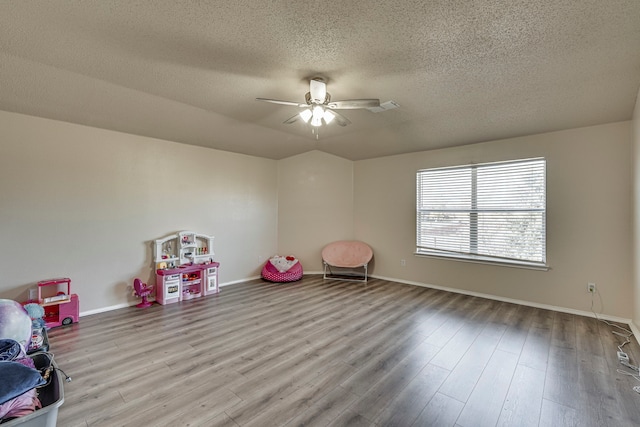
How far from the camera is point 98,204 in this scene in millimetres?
3895

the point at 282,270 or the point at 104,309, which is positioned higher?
the point at 282,270

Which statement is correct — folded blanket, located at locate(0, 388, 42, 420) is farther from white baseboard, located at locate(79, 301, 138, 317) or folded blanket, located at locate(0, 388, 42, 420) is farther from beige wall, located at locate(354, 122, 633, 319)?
beige wall, located at locate(354, 122, 633, 319)

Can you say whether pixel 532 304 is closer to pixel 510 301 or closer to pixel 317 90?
pixel 510 301

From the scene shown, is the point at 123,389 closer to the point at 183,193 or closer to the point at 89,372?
the point at 89,372

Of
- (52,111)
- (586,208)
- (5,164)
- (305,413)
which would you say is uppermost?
(52,111)

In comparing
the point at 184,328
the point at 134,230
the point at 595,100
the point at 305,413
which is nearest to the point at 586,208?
the point at 595,100

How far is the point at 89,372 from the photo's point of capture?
2.42 meters

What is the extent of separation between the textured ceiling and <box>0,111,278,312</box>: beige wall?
37 centimetres

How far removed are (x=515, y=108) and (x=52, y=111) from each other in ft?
18.3

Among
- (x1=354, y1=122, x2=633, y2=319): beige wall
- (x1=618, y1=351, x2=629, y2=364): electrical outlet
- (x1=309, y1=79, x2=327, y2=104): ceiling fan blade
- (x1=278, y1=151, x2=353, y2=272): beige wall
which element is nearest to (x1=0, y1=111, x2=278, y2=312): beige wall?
(x1=278, y1=151, x2=353, y2=272): beige wall

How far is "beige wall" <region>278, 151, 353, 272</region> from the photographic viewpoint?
20.4ft

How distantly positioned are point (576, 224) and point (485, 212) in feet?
3.68

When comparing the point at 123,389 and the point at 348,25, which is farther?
the point at 123,389

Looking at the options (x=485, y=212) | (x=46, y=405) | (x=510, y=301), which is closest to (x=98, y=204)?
(x=46, y=405)
